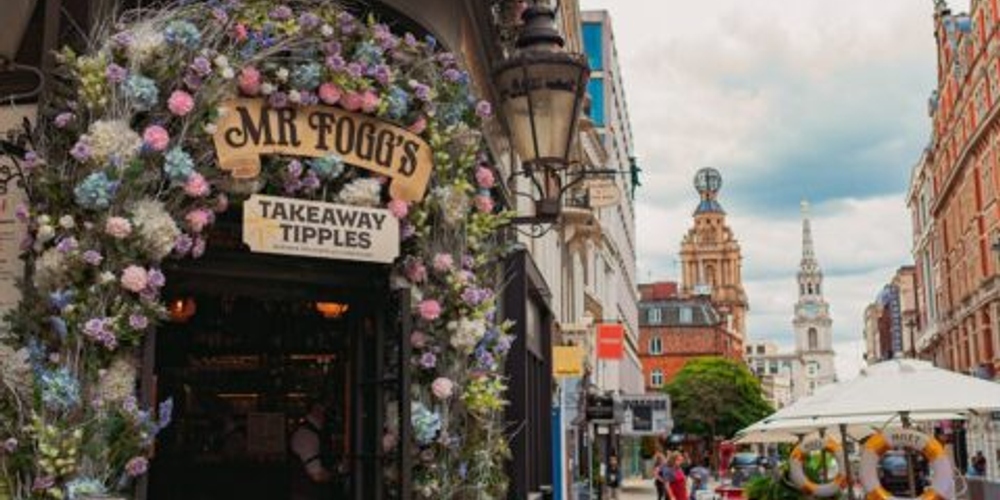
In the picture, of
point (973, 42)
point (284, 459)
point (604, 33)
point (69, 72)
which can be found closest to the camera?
point (69, 72)

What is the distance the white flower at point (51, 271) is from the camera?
176 inches

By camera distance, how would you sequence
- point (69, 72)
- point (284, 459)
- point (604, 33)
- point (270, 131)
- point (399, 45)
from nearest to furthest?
point (69, 72)
point (270, 131)
point (399, 45)
point (284, 459)
point (604, 33)

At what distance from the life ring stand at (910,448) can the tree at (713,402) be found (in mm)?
75547

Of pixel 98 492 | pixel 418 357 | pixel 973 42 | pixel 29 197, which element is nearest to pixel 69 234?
pixel 29 197

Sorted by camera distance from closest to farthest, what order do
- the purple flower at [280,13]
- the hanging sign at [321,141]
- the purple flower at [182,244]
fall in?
the purple flower at [182,244] < the hanging sign at [321,141] < the purple flower at [280,13]

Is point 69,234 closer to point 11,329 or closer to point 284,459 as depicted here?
point 11,329

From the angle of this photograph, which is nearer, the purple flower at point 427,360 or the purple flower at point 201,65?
the purple flower at point 201,65

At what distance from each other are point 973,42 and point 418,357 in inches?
2201

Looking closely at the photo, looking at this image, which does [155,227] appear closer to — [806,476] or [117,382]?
[117,382]

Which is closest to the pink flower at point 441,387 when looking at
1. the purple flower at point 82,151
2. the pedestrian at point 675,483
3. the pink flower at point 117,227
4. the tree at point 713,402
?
the pink flower at point 117,227

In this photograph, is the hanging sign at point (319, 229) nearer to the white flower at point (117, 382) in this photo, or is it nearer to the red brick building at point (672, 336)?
the white flower at point (117, 382)

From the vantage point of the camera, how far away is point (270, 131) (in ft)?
17.1

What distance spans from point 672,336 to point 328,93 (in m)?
106

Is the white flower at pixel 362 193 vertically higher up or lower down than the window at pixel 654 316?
lower down
